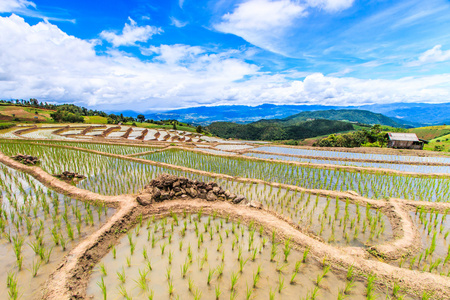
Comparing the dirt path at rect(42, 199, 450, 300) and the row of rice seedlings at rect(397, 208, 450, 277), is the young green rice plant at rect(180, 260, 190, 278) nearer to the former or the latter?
the dirt path at rect(42, 199, 450, 300)

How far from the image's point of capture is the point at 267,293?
3043 millimetres

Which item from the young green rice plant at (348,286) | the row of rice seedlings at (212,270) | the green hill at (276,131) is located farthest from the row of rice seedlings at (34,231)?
the green hill at (276,131)

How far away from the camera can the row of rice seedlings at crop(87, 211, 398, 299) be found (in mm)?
3043

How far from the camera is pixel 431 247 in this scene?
4.12 m

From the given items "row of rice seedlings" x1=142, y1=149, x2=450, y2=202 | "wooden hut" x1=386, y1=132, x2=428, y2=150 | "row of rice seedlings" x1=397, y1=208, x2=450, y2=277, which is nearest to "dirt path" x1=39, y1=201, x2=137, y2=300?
"row of rice seedlings" x1=397, y1=208, x2=450, y2=277

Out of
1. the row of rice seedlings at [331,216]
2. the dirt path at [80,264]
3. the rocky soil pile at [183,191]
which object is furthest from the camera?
the rocky soil pile at [183,191]

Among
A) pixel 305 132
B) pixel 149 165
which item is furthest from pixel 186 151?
pixel 305 132

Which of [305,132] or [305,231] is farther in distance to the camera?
[305,132]

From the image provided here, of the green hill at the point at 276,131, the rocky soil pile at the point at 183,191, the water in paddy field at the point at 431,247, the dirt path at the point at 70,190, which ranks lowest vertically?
the green hill at the point at 276,131

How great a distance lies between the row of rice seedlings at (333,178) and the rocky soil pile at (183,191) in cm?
325

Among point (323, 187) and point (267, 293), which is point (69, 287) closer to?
point (267, 293)

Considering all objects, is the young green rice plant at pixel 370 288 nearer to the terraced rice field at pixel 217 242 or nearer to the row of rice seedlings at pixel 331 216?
the terraced rice field at pixel 217 242

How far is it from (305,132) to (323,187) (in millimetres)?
95463

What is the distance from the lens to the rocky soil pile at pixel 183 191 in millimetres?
6328
